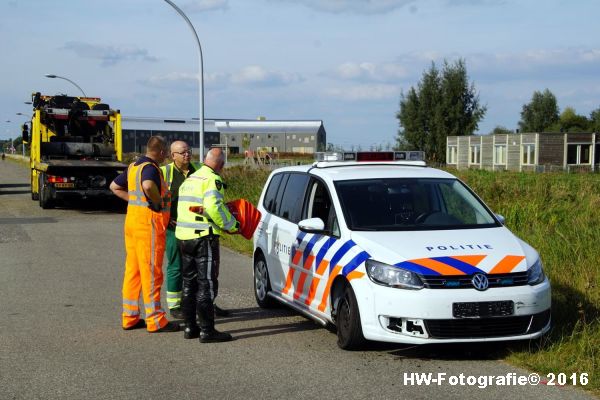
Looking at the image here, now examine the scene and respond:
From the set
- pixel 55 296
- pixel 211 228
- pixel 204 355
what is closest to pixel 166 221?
pixel 211 228

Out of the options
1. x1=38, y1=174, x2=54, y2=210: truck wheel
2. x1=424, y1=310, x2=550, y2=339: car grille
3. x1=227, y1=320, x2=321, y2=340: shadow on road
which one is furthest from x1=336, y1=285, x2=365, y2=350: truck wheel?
x1=38, y1=174, x2=54, y2=210: truck wheel

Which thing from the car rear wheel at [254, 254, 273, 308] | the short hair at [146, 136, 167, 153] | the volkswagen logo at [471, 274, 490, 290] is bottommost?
the car rear wheel at [254, 254, 273, 308]

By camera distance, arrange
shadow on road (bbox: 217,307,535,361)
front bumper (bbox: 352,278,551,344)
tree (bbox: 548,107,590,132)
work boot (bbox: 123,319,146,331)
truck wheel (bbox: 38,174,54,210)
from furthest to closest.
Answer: tree (bbox: 548,107,590,132), truck wheel (bbox: 38,174,54,210), work boot (bbox: 123,319,146,331), shadow on road (bbox: 217,307,535,361), front bumper (bbox: 352,278,551,344)

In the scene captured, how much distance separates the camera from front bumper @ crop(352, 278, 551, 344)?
606 centimetres

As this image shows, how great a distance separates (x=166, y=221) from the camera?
7660 millimetres

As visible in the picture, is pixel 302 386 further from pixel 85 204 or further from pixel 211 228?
pixel 85 204

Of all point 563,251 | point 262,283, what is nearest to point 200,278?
point 262,283

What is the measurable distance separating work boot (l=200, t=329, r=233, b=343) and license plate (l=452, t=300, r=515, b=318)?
222 cm

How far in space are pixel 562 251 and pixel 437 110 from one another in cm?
6765

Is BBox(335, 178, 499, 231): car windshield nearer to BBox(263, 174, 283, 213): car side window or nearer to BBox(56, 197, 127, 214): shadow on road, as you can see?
BBox(263, 174, 283, 213): car side window

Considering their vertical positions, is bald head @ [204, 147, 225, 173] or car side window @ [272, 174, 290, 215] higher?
bald head @ [204, 147, 225, 173]

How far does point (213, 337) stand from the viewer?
7.12 meters

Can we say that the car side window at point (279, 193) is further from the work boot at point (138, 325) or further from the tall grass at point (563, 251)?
the tall grass at point (563, 251)

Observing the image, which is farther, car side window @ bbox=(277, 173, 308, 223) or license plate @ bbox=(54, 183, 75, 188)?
license plate @ bbox=(54, 183, 75, 188)
